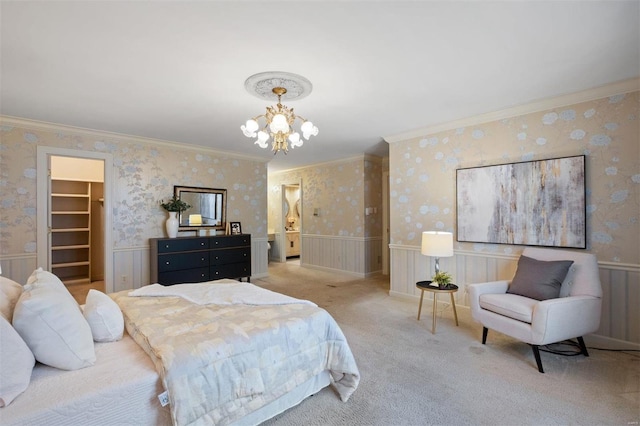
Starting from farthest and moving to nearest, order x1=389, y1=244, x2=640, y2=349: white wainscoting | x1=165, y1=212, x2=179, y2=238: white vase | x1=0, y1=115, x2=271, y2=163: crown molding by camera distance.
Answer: x1=165, y1=212, x2=179, y2=238: white vase
x1=0, y1=115, x2=271, y2=163: crown molding
x1=389, y1=244, x2=640, y2=349: white wainscoting

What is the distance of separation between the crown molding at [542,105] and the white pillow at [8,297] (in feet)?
13.9

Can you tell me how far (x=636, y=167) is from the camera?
271 cm

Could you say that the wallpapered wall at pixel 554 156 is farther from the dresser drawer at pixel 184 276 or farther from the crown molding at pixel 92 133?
the crown molding at pixel 92 133

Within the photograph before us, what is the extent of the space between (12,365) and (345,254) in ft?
17.5

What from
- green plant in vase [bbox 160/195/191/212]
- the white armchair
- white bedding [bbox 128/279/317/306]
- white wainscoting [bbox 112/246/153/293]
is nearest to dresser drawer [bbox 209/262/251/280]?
white wainscoting [bbox 112/246/153/293]

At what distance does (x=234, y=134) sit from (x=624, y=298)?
4.70 meters

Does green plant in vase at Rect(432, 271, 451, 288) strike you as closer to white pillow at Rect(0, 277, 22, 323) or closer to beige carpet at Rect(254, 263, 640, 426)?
beige carpet at Rect(254, 263, 640, 426)

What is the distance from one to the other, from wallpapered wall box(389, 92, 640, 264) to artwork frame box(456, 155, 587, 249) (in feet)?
0.27

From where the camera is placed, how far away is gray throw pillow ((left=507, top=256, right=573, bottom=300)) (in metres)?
2.64

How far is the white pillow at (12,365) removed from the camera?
3.85 ft

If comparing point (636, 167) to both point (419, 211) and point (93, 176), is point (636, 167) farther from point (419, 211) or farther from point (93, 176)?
point (93, 176)

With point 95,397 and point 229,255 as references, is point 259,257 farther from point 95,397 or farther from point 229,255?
point 95,397

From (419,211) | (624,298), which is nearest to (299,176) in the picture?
(419,211)

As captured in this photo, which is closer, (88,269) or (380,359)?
(380,359)
